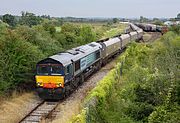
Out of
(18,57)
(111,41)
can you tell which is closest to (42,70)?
(18,57)

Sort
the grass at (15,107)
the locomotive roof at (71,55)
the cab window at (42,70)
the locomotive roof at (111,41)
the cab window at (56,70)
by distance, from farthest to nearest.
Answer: the locomotive roof at (111,41) < the locomotive roof at (71,55) < the cab window at (42,70) < the cab window at (56,70) < the grass at (15,107)

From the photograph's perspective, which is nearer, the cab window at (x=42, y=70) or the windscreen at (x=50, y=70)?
the windscreen at (x=50, y=70)

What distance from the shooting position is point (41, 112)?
19.9m

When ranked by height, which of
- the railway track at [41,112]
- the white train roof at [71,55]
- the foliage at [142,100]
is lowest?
the railway track at [41,112]

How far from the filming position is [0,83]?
20969mm

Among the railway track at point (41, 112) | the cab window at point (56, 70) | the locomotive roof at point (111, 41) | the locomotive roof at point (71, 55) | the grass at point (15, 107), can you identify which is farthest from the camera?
the locomotive roof at point (111, 41)

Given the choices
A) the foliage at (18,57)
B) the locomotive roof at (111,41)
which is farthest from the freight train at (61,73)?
the locomotive roof at (111,41)

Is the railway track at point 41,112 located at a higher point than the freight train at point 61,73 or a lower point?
lower

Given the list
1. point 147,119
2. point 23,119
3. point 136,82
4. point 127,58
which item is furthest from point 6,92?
point 127,58

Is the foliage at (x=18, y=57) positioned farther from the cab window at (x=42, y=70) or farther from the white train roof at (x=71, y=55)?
the white train roof at (x=71, y=55)

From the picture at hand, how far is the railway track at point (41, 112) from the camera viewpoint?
60.7 feet

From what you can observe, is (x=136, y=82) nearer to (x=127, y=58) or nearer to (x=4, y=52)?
(x=4, y=52)

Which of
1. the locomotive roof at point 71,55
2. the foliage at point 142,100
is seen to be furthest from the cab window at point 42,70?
the foliage at point 142,100

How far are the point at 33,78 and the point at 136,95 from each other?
8.75m
